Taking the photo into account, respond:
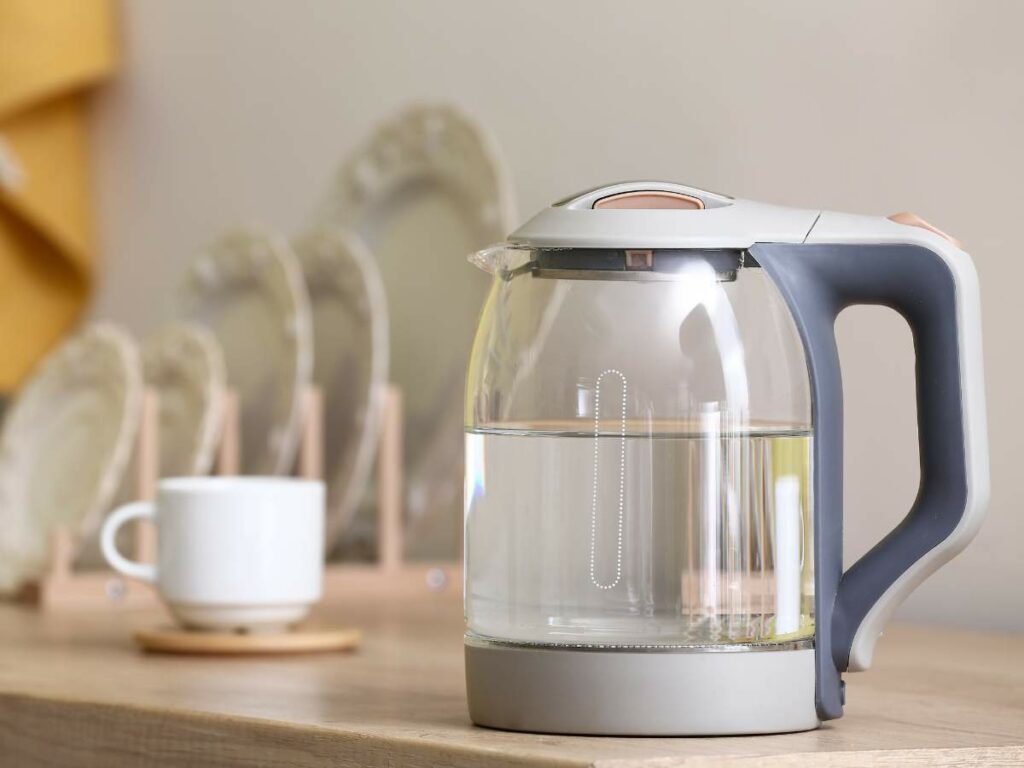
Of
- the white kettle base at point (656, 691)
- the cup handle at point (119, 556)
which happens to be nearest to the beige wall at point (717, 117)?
the white kettle base at point (656, 691)

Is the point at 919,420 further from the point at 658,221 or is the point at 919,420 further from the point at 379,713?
the point at 379,713

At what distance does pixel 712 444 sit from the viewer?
0.66 metres

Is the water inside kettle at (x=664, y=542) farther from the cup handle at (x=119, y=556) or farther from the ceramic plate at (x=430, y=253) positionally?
the ceramic plate at (x=430, y=253)

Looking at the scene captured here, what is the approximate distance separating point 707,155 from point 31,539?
0.77m

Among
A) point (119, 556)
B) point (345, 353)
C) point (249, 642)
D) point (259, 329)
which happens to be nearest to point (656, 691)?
point (249, 642)

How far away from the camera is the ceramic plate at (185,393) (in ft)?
4.58

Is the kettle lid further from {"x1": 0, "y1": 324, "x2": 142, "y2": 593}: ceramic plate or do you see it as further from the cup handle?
{"x1": 0, "y1": 324, "x2": 142, "y2": 593}: ceramic plate

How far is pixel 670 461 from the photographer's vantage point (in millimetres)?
662

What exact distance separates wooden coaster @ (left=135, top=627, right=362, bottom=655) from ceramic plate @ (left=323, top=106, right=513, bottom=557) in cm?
41

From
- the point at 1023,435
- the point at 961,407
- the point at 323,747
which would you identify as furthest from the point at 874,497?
the point at 323,747

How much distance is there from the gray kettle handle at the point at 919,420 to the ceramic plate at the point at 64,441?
872 mm

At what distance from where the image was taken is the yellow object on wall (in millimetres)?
1885

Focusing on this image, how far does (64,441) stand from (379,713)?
37.5 inches

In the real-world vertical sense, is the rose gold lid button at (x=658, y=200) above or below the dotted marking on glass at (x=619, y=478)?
above
